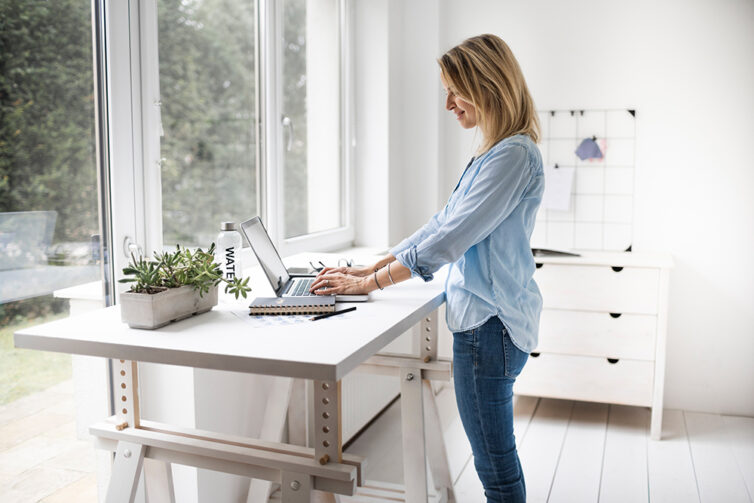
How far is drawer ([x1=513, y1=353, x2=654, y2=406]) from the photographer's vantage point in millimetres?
2826

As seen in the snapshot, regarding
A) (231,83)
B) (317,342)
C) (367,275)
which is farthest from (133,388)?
(231,83)

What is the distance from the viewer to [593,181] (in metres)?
3.21

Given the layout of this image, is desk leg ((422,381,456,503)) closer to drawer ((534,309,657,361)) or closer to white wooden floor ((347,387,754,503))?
white wooden floor ((347,387,754,503))

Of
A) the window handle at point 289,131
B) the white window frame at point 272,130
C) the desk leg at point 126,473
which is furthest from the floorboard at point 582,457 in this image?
the window handle at point 289,131

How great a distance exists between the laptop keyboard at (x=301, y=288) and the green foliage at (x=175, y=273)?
208mm

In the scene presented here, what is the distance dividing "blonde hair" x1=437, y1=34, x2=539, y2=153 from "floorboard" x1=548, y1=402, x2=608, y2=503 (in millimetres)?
1344

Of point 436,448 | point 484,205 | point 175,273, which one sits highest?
point 484,205

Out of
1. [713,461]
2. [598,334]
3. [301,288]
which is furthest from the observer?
[598,334]

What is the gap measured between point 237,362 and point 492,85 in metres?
0.87

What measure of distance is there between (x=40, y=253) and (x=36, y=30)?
500mm

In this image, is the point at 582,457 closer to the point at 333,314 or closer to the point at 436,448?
the point at 436,448

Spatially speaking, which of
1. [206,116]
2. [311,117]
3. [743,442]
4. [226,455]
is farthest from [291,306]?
[743,442]

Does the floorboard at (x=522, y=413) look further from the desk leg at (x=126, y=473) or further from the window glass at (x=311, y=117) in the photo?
the desk leg at (x=126, y=473)

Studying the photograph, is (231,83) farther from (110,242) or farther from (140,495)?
(140,495)
